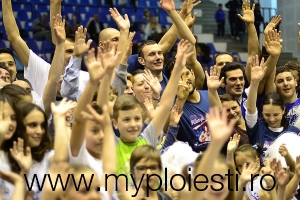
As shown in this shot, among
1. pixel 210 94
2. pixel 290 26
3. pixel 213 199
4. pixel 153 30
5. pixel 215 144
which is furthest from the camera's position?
pixel 290 26

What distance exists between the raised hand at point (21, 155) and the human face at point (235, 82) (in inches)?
105

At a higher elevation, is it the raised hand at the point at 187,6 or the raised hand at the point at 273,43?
the raised hand at the point at 187,6

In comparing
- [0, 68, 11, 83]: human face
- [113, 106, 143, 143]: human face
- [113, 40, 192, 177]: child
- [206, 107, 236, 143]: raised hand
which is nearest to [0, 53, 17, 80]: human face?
[0, 68, 11, 83]: human face

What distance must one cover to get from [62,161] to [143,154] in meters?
0.42

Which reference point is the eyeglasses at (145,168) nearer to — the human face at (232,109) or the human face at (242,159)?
the human face at (242,159)

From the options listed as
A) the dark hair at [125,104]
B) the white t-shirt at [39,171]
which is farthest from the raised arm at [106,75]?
the white t-shirt at [39,171]

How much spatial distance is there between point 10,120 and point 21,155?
30 cm

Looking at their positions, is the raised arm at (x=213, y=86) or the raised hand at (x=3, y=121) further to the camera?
the raised arm at (x=213, y=86)

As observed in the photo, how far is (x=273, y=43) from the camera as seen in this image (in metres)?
5.89

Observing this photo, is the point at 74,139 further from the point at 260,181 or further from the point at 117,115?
the point at 260,181

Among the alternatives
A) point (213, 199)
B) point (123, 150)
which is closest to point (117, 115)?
point (123, 150)

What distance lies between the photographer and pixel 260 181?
4379 mm

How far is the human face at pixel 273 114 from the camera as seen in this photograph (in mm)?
5293

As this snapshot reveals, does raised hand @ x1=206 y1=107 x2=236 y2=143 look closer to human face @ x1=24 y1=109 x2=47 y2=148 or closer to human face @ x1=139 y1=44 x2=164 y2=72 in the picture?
human face @ x1=24 y1=109 x2=47 y2=148
